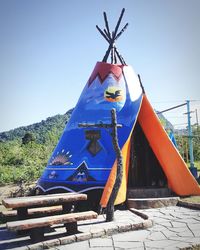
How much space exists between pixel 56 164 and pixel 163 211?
3.61 m

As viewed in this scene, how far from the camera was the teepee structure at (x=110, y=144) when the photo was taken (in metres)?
8.28

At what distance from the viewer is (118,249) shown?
15.4 ft

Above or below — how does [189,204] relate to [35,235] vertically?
below

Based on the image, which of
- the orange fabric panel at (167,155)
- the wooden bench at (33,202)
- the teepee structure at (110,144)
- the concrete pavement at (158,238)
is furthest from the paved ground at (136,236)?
the orange fabric panel at (167,155)

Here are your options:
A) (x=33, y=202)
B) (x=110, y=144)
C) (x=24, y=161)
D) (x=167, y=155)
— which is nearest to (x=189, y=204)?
(x=167, y=155)

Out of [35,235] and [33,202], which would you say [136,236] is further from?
[33,202]

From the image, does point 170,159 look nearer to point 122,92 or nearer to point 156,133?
point 156,133

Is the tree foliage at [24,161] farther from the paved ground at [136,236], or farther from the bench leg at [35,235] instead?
the bench leg at [35,235]

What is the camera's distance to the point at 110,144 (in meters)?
8.62

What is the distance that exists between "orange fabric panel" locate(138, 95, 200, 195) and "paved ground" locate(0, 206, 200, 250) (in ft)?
6.47

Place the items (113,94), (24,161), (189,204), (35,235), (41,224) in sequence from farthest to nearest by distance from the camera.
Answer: (24,161)
(113,94)
(189,204)
(35,235)
(41,224)

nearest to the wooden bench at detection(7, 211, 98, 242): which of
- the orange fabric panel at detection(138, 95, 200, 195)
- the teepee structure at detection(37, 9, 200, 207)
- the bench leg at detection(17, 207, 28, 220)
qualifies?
Result: the bench leg at detection(17, 207, 28, 220)

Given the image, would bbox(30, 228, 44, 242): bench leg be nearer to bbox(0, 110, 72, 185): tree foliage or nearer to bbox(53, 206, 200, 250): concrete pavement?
bbox(53, 206, 200, 250): concrete pavement

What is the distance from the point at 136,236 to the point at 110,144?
359 cm
